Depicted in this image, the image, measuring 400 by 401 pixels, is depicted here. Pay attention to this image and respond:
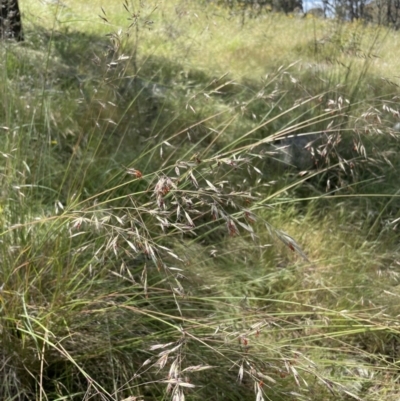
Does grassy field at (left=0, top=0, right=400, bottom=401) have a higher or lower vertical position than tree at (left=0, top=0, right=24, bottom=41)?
lower

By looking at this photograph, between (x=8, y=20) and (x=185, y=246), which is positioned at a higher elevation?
(x=8, y=20)

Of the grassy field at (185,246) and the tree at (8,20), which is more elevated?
the tree at (8,20)

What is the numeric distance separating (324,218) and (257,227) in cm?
41

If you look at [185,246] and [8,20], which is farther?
[8,20]

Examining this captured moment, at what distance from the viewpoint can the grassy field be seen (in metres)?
1.56

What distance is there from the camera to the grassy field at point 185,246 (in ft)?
5.11

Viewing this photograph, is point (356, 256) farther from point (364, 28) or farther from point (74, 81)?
point (74, 81)

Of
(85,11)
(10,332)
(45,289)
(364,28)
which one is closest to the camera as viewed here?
(10,332)

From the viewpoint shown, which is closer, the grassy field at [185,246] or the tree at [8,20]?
the grassy field at [185,246]

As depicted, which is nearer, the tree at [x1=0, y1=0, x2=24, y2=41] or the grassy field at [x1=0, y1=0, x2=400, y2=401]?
the grassy field at [x1=0, y1=0, x2=400, y2=401]

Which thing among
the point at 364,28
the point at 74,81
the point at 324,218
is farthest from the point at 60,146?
the point at 364,28

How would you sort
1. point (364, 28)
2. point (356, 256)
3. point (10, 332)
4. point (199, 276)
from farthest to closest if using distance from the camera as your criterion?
point (364, 28)
point (356, 256)
point (199, 276)
point (10, 332)

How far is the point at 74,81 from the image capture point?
4.04 m

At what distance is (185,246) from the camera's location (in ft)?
6.16
